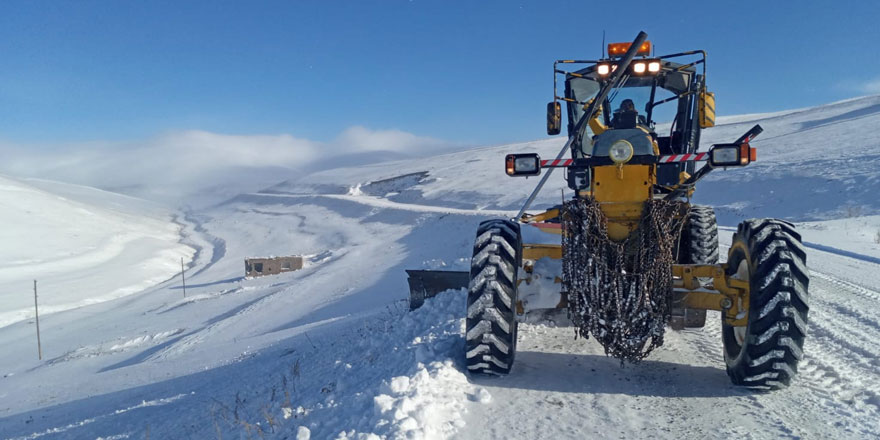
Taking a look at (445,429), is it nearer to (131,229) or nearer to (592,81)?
(592,81)

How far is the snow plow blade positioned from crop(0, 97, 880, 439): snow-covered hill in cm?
39

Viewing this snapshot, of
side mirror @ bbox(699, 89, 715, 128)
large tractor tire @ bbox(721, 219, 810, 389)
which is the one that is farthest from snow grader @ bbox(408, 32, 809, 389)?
side mirror @ bbox(699, 89, 715, 128)

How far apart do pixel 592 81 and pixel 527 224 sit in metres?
1.96

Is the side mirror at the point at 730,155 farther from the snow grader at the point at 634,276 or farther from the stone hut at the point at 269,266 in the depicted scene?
the stone hut at the point at 269,266

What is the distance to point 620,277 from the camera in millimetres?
4191

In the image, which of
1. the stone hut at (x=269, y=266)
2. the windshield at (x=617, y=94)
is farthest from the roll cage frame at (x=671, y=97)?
the stone hut at (x=269, y=266)

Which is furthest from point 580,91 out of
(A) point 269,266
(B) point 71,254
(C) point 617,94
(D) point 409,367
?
(B) point 71,254

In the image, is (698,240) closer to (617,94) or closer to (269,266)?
(617,94)

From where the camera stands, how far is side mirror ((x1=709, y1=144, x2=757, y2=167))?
160 inches

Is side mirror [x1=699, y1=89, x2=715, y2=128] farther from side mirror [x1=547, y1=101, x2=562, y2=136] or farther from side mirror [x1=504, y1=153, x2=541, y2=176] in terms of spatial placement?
side mirror [x1=504, y1=153, x2=541, y2=176]

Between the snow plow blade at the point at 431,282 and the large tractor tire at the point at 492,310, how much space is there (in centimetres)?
367

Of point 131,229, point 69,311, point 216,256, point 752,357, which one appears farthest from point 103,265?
point 752,357

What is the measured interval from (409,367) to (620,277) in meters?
1.83

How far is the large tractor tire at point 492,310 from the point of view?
A: 14.1 ft
